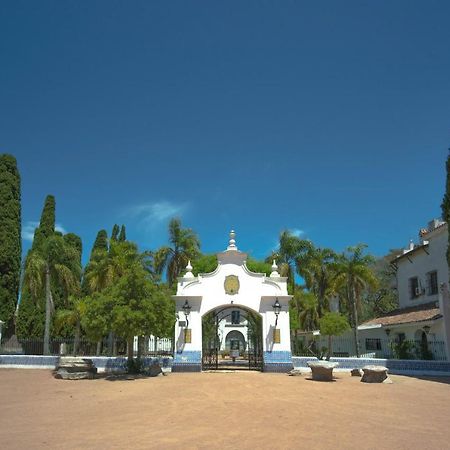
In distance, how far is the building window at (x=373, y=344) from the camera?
1272 inches

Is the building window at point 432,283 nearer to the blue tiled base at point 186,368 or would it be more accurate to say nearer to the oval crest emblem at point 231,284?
the oval crest emblem at point 231,284

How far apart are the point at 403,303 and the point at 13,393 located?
1119 inches

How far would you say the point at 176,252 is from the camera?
37125mm

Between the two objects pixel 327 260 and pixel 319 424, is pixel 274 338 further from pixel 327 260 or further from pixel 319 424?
pixel 327 260

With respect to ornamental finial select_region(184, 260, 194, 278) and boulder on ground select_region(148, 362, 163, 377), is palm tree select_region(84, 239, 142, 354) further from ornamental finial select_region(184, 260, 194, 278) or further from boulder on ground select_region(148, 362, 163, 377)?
boulder on ground select_region(148, 362, 163, 377)

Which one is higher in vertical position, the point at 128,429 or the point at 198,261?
the point at 198,261

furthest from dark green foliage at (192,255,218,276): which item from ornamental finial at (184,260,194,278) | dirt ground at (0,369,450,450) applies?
dirt ground at (0,369,450,450)

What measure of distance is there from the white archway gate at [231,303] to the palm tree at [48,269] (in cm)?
1085

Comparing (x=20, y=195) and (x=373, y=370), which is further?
(x=20, y=195)

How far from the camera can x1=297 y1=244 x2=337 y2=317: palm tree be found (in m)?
34.9

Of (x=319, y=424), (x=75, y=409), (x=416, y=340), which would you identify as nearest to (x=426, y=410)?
(x=319, y=424)

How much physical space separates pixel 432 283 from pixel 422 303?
1.72m

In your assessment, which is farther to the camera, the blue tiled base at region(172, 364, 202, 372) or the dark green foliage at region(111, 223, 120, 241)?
the dark green foliage at region(111, 223, 120, 241)

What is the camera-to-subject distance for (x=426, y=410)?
11297 mm
